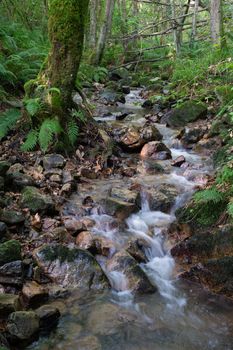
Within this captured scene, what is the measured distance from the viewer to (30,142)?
6.99 meters

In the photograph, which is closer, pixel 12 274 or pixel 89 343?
pixel 89 343

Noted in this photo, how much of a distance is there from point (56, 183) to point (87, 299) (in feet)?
7.86

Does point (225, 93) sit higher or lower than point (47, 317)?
higher

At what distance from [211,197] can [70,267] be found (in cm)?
202

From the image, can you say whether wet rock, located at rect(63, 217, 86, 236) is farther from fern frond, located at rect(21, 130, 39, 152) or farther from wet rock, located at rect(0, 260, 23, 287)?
fern frond, located at rect(21, 130, 39, 152)

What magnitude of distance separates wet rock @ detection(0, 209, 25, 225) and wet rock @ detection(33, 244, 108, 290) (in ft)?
2.09

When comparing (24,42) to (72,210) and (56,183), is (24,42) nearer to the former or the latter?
(56,183)

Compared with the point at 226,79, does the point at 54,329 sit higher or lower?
lower

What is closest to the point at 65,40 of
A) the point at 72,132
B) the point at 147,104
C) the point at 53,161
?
the point at 72,132

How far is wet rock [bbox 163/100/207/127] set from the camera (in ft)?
32.8

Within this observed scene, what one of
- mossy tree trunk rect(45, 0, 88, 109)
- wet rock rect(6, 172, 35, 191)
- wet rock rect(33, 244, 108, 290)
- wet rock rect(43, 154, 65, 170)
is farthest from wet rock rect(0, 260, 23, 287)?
mossy tree trunk rect(45, 0, 88, 109)

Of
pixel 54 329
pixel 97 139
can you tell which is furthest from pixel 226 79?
pixel 54 329

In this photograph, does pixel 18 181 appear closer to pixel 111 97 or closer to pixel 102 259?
pixel 102 259

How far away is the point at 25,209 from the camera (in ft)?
18.1
